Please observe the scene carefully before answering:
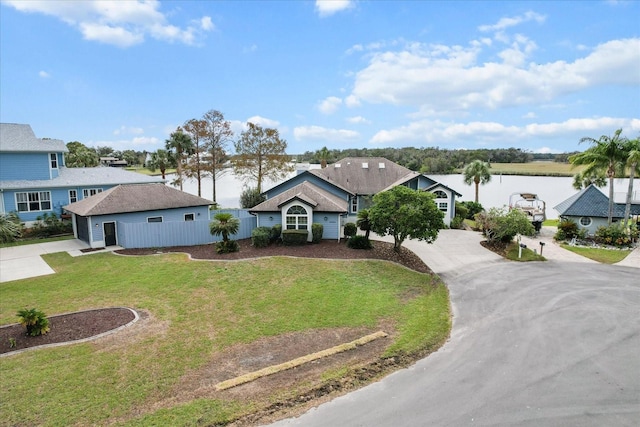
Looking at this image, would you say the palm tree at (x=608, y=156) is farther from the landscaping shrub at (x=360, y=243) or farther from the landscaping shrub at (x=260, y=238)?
the landscaping shrub at (x=260, y=238)

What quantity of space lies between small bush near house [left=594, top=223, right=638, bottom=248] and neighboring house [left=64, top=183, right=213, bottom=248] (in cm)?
2535

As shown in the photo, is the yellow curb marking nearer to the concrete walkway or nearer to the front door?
the concrete walkway

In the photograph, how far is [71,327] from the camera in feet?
36.8

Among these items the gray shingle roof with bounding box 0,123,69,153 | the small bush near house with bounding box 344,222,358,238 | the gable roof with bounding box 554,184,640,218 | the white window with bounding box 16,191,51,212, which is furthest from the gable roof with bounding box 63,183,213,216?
the gable roof with bounding box 554,184,640,218

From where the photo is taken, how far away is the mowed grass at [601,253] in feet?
69.1

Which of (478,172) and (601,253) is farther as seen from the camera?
(478,172)

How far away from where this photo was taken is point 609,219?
25547 millimetres

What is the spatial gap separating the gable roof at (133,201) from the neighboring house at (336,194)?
Answer: 5.54 metres

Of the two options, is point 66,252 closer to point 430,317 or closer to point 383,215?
point 383,215

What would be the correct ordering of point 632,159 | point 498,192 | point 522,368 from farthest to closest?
point 498,192, point 632,159, point 522,368

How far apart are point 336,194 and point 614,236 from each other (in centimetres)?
1869

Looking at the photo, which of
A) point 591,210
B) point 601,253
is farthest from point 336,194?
point 591,210

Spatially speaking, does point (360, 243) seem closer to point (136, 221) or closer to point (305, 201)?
point (305, 201)

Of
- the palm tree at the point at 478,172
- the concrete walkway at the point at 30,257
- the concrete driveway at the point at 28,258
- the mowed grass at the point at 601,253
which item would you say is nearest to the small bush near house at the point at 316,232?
the concrete walkway at the point at 30,257
